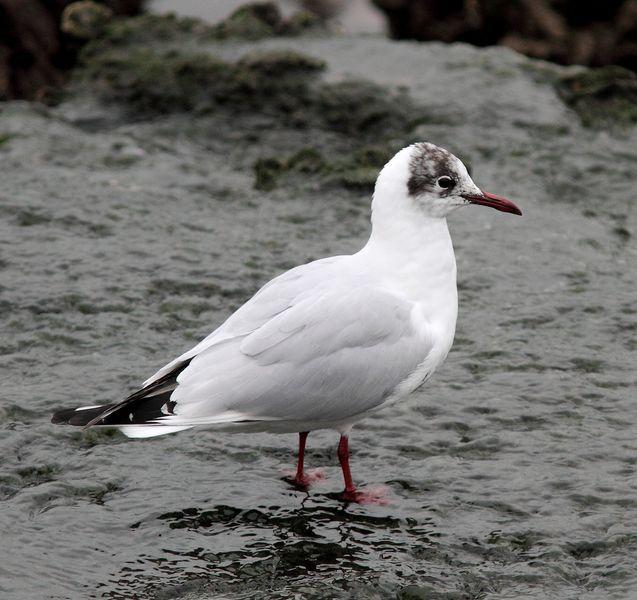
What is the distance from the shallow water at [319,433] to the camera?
461cm

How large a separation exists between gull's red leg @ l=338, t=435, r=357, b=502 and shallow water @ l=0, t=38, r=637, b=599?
0.08 m

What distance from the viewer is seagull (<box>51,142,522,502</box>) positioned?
4.88 m

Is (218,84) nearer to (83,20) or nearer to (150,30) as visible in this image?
(150,30)

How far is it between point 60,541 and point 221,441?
115cm

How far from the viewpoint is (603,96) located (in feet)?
31.3

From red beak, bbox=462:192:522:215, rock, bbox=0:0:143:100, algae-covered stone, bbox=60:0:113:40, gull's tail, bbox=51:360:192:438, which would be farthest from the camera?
algae-covered stone, bbox=60:0:113:40

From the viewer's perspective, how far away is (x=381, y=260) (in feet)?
17.4

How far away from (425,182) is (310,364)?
105 centimetres

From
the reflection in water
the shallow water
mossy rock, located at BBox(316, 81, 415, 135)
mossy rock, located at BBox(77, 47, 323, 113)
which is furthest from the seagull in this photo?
mossy rock, located at BBox(77, 47, 323, 113)

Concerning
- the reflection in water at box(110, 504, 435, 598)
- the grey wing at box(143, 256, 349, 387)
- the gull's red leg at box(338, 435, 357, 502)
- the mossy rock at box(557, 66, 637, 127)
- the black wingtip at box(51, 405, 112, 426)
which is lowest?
the reflection in water at box(110, 504, 435, 598)

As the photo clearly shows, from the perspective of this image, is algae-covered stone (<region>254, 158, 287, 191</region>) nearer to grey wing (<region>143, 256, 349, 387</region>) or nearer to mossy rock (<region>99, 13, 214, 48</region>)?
mossy rock (<region>99, 13, 214, 48</region>)

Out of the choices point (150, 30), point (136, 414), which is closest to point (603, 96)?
point (150, 30)

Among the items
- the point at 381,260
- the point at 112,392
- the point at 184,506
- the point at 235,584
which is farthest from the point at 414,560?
the point at 112,392

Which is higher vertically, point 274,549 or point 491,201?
point 491,201
